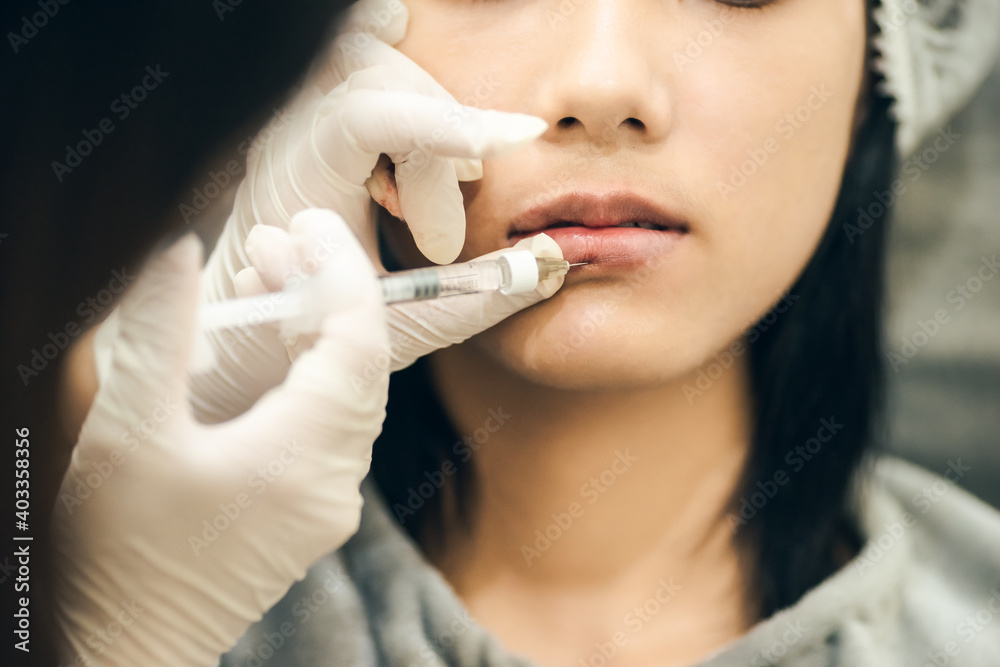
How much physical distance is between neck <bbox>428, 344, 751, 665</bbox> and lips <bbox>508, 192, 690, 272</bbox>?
0.19 m

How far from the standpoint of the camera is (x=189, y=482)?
646 mm

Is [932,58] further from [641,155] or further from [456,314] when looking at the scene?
[456,314]

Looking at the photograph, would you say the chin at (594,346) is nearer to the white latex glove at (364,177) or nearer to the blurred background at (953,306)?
the white latex glove at (364,177)

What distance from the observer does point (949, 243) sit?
49.9 inches

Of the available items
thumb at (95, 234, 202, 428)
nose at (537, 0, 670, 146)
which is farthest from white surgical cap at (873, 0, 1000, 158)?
thumb at (95, 234, 202, 428)

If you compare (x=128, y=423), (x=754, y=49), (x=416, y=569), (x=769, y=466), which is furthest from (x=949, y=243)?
(x=128, y=423)

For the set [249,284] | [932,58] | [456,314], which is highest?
[249,284]

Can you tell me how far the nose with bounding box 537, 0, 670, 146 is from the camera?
2.18ft

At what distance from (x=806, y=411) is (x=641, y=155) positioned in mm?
499

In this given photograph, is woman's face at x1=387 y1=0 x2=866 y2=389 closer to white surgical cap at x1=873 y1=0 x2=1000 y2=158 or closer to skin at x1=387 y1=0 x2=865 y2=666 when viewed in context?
skin at x1=387 y1=0 x2=865 y2=666

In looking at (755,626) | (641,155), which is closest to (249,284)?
(641,155)

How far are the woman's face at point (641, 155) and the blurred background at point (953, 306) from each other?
642 millimetres

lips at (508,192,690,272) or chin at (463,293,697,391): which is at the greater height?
lips at (508,192,690,272)

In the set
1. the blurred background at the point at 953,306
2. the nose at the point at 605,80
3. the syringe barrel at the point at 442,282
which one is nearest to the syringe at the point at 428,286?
the syringe barrel at the point at 442,282
